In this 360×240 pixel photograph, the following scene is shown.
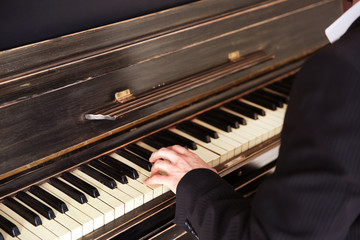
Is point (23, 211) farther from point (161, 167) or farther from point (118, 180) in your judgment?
point (161, 167)

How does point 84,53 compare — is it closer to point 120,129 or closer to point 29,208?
point 120,129

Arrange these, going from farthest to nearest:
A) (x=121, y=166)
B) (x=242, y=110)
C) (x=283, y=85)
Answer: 1. (x=283, y=85)
2. (x=242, y=110)
3. (x=121, y=166)

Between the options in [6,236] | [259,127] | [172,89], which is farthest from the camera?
[259,127]

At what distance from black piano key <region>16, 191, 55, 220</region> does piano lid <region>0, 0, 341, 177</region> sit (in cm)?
9

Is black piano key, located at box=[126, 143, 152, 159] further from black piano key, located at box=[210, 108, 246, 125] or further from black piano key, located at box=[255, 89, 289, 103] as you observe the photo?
black piano key, located at box=[255, 89, 289, 103]

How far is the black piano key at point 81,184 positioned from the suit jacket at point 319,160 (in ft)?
1.84

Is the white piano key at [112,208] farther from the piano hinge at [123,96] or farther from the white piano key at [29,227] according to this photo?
the piano hinge at [123,96]

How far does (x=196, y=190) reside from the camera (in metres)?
1.54

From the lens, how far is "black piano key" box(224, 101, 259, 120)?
7.38 ft

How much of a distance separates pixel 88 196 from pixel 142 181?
20 centimetres

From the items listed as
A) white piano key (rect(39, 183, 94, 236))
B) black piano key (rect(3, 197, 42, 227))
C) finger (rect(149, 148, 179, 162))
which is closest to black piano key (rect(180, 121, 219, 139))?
finger (rect(149, 148, 179, 162))

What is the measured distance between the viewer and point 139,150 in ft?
6.34

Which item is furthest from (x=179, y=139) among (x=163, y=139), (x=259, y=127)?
(x=259, y=127)

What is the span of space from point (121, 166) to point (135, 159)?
7cm
